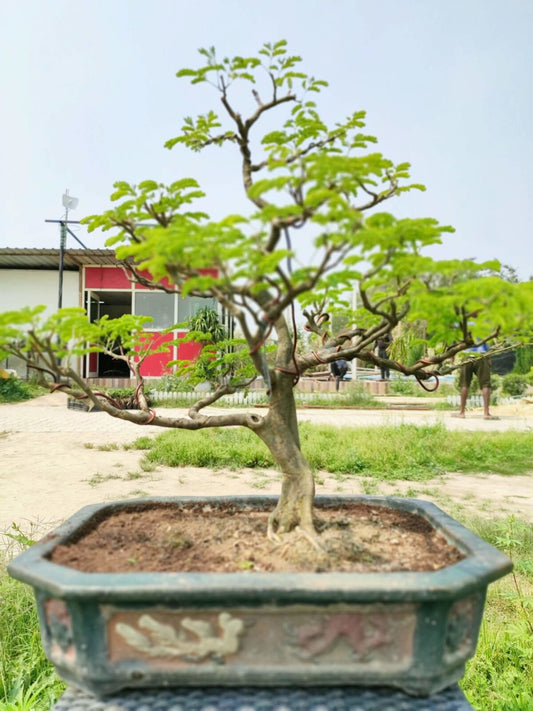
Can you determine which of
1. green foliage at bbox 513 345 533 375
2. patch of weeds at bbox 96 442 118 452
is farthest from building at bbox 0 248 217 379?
green foliage at bbox 513 345 533 375

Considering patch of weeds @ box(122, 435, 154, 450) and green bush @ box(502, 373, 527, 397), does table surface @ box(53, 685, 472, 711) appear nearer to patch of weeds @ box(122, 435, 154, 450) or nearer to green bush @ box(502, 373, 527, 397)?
patch of weeds @ box(122, 435, 154, 450)

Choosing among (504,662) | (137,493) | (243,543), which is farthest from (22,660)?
(137,493)

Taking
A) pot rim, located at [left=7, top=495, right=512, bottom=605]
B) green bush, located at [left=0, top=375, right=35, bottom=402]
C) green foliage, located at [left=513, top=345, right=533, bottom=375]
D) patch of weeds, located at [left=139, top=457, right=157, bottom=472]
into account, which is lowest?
patch of weeds, located at [left=139, top=457, right=157, bottom=472]

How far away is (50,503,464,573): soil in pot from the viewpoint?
4.67 feet

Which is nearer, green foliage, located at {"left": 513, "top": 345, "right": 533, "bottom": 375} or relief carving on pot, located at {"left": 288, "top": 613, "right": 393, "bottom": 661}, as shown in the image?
relief carving on pot, located at {"left": 288, "top": 613, "right": 393, "bottom": 661}

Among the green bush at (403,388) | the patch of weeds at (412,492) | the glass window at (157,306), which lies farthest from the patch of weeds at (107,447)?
the green bush at (403,388)

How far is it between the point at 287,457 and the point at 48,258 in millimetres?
16382

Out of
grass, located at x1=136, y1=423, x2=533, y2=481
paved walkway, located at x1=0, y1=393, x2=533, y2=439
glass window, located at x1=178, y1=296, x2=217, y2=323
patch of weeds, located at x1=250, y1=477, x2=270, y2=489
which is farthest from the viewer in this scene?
glass window, located at x1=178, y1=296, x2=217, y2=323

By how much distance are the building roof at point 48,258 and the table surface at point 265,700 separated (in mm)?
13886

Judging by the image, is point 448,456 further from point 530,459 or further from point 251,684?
point 251,684

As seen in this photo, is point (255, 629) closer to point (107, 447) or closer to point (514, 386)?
point (107, 447)

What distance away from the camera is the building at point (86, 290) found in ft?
50.5

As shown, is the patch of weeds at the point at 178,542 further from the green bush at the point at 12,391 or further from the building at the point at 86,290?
the green bush at the point at 12,391

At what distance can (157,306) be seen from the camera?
16047 mm
